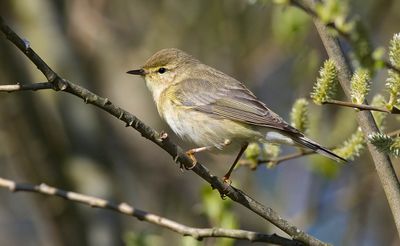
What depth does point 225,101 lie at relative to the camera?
4156 mm

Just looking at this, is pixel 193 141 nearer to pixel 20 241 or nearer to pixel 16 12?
pixel 16 12

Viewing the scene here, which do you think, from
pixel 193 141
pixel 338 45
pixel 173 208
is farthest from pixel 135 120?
pixel 173 208

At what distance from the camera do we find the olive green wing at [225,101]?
388cm

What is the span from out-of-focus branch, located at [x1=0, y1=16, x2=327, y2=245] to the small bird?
2.77 ft

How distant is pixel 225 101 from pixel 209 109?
0.41 ft

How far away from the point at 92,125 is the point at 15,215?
9.97ft

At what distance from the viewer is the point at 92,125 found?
17.0 feet

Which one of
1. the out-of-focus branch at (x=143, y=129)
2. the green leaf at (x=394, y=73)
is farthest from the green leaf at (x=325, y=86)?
the out-of-focus branch at (x=143, y=129)

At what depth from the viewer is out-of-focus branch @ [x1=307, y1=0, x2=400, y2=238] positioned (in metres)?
2.44

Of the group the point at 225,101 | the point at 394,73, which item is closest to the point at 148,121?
the point at 225,101

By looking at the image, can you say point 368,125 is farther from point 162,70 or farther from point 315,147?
point 162,70

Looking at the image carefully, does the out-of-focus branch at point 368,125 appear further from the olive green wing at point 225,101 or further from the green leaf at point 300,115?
the olive green wing at point 225,101

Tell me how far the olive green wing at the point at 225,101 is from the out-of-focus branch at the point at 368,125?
4.02ft

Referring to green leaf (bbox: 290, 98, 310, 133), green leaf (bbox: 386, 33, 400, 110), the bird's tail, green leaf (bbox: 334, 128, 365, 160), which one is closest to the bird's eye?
the bird's tail
